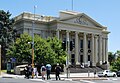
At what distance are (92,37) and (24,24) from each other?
68.1 ft

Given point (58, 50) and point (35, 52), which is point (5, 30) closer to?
point (58, 50)

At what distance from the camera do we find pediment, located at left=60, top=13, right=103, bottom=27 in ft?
263

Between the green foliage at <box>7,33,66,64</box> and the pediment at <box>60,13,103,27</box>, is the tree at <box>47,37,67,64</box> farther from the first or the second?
the pediment at <box>60,13,103,27</box>

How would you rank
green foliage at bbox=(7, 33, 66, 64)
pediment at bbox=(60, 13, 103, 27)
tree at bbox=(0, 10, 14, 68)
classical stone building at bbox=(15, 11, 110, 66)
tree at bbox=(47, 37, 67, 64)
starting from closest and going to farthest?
green foliage at bbox=(7, 33, 66, 64)
tree at bbox=(47, 37, 67, 64)
tree at bbox=(0, 10, 14, 68)
classical stone building at bbox=(15, 11, 110, 66)
pediment at bbox=(60, 13, 103, 27)

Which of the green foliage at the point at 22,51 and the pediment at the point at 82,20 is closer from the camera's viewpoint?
the green foliage at the point at 22,51

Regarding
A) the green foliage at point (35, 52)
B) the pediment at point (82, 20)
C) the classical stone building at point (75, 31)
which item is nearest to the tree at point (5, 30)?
the classical stone building at point (75, 31)

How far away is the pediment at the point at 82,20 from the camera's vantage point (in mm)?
80012

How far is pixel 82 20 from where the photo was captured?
273 feet

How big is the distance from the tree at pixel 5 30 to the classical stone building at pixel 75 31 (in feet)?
17.0

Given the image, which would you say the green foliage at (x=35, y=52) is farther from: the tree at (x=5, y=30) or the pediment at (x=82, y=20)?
the pediment at (x=82, y=20)

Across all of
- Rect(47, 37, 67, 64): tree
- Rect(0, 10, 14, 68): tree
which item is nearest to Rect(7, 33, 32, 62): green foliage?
Rect(47, 37, 67, 64): tree

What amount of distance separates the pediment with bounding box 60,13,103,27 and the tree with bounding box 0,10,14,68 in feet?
49.5

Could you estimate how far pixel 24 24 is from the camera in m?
74.2

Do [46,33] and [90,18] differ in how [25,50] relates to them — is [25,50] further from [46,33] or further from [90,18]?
[90,18]
